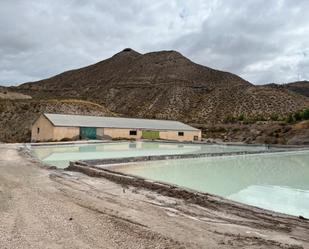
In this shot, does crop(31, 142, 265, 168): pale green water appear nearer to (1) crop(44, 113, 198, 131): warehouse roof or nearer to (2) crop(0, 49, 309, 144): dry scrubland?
(1) crop(44, 113, 198, 131): warehouse roof

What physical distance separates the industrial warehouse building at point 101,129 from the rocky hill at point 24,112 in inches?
Answer: 209

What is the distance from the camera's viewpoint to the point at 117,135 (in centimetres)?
3516

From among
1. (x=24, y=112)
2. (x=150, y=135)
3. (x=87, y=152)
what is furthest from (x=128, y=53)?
(x=87, y=152)

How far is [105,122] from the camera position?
36.0 metres

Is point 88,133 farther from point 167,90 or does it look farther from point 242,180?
point 167,90

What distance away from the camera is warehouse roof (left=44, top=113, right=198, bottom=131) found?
107 ft

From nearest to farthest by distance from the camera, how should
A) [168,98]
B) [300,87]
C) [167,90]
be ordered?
[168,98] < [167,90] < [300,87]

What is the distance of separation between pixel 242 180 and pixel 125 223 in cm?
698

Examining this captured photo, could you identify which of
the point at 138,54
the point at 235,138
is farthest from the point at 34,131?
the point at 138,54

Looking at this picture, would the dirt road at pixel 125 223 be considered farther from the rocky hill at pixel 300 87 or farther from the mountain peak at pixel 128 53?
the mountain peak at pixel 128 53

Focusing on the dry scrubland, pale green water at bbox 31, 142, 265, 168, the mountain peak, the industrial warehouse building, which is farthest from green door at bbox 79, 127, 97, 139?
the mountain peak

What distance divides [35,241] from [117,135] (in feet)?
101

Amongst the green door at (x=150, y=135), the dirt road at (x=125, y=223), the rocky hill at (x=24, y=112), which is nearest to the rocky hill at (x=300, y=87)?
the rocky hill at (x=24, y=112)

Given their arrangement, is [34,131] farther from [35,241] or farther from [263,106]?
[263,106]
